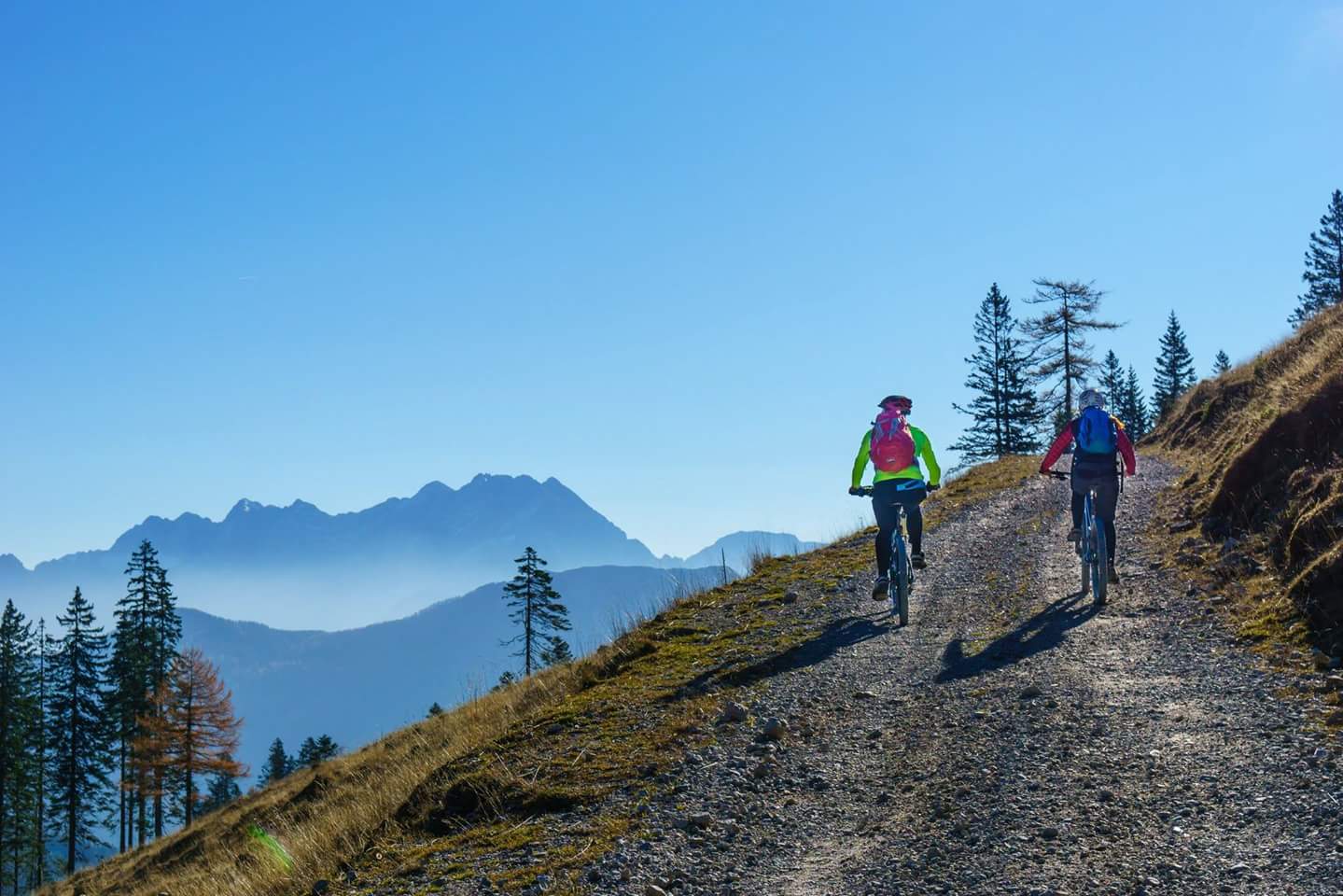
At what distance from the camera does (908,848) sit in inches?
236

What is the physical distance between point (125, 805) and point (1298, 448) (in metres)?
65.5

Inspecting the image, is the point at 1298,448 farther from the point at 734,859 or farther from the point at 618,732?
the point at 734,859

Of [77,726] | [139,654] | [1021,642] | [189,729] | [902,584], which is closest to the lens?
[1021,642]

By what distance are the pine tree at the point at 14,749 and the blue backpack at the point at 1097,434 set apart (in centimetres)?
5932

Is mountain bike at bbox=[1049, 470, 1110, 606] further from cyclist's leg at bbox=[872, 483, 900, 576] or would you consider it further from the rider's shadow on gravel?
cyclist's leg at bbox=[872, 483, 900, 576]

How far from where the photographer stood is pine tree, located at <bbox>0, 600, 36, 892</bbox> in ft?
174

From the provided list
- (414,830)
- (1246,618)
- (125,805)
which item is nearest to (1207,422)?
(1246,618)

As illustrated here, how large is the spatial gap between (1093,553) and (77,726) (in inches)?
2391

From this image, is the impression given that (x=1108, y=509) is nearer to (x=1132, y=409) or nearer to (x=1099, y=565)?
(x=1099, y=565)

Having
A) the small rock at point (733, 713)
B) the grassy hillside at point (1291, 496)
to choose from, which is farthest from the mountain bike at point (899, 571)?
the small rock at point (733, 713)

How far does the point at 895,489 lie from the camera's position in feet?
43.8

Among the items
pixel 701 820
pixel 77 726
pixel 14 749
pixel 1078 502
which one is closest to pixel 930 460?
pixel 1078 502

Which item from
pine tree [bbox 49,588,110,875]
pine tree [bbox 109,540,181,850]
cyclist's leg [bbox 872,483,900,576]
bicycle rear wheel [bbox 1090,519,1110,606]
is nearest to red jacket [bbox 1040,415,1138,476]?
bicycle rear wheel [bbox 1090,519,1110,606]

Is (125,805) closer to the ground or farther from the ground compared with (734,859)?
closer to the ground
